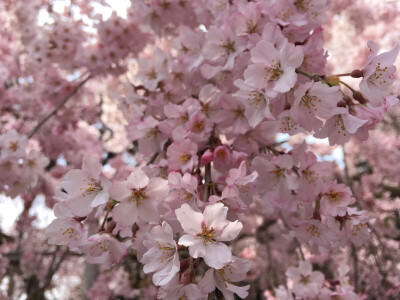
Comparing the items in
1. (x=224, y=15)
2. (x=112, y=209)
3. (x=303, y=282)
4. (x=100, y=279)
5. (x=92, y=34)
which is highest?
(x=224, y=15)

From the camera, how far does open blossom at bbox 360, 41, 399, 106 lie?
101cm

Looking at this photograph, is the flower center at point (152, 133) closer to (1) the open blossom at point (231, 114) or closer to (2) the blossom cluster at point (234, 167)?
(2) the blossom cluster at point (234, 167)

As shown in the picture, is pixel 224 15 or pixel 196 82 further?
pixel 196 82

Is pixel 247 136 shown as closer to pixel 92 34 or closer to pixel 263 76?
pixel 263 76

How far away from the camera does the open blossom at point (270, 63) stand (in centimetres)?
105

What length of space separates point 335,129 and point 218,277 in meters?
0.58

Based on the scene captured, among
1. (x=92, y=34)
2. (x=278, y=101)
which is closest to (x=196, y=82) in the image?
(x=278, y=101)

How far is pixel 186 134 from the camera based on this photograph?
1.27 metres

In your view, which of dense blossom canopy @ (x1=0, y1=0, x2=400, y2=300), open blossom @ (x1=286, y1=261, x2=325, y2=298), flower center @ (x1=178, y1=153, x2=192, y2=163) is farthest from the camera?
open blossom @ (x1=286, y1=261, x2=325, y2=298)

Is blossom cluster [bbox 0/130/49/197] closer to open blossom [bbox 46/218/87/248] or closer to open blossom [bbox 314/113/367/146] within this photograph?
open blossom [bbox 46/218/87/248]

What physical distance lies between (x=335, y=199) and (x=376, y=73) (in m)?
0.45

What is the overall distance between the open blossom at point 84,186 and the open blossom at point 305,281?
3.38 feet

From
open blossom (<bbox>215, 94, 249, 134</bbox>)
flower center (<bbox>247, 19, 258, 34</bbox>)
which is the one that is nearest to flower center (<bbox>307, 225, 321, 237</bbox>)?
open blossom (<bbox>215, 94, 249, 134</bbox>)

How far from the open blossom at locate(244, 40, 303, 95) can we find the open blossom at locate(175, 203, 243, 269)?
397 mm
